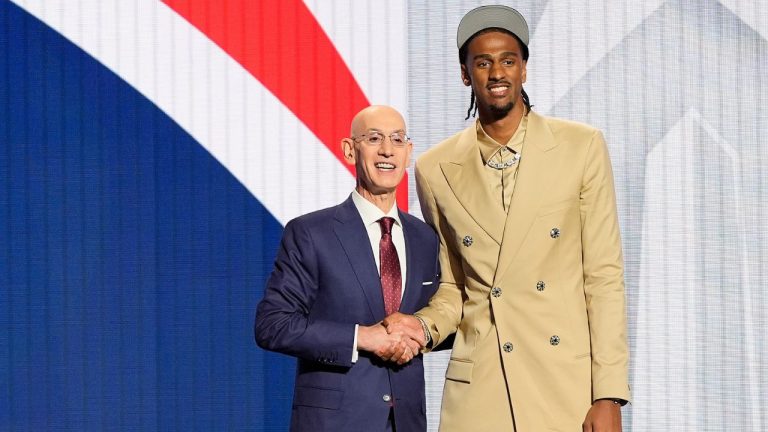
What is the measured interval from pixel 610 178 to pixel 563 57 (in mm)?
1519

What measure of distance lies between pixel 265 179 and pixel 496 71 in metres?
1.59

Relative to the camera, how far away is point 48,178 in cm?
354

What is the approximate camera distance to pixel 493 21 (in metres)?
2.06

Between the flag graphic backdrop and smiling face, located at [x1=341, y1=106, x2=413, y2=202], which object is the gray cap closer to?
smiling face, located at [x1=341, y1=106, x2=413, y2=202]

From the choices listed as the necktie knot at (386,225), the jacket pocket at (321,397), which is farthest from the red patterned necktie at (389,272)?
the jacket pocket at (321,397)

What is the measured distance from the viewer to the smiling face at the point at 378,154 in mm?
2145

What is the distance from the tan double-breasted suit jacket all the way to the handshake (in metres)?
0.04

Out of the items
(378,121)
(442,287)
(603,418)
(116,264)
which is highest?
(378,121)

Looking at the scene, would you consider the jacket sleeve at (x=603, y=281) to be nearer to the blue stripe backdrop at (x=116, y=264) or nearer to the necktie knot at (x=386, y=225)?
the necktie knot at (x=386, y=225)

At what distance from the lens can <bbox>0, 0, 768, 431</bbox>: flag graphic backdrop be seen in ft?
11.3

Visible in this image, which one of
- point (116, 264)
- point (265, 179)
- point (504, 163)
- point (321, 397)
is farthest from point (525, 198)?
point (116, 264)

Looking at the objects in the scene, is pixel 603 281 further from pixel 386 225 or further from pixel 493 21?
pixel 493 21

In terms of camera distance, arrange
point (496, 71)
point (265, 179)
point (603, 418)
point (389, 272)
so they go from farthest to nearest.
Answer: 1. point (265, 179)
2. point (389, 272)
3. point (496, 71)
4. point (603, 418)

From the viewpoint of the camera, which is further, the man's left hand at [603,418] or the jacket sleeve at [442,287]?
the jacket sleeve at [442,287]
